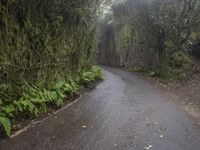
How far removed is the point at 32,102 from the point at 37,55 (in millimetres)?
2036

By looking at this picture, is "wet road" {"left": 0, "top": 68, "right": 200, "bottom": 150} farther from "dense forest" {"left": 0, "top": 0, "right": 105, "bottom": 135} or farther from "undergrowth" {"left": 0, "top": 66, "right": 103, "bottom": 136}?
"dense forest" {"left": 0, "top": 0, "right": 105, "bottom": 135}

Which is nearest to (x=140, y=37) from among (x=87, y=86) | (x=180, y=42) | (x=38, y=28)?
(x=180, y=42)

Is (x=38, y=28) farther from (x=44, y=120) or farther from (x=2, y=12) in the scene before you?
(x=44, y=120)

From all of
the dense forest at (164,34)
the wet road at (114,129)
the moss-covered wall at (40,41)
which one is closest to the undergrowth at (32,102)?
the moss-covered wall at (40,41)

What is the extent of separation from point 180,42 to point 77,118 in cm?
1525

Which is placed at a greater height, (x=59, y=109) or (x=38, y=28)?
(x=38, y=28)

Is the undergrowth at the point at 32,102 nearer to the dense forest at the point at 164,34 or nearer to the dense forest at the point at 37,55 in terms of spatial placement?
the dense forest at the point at 37,55

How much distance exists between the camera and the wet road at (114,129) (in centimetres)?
705

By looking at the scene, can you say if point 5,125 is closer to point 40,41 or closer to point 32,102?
point 32,102

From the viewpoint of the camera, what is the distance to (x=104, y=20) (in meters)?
44.4

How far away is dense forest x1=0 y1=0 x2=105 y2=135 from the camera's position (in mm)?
8602

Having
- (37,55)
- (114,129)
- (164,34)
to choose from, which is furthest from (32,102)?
(164,34)

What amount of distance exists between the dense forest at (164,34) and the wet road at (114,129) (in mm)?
10553

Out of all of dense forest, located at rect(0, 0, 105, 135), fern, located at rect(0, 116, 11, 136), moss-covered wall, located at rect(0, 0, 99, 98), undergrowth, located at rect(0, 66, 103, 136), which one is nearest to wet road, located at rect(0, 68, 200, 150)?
fern, located at rect(0, 116, 11, 136)
